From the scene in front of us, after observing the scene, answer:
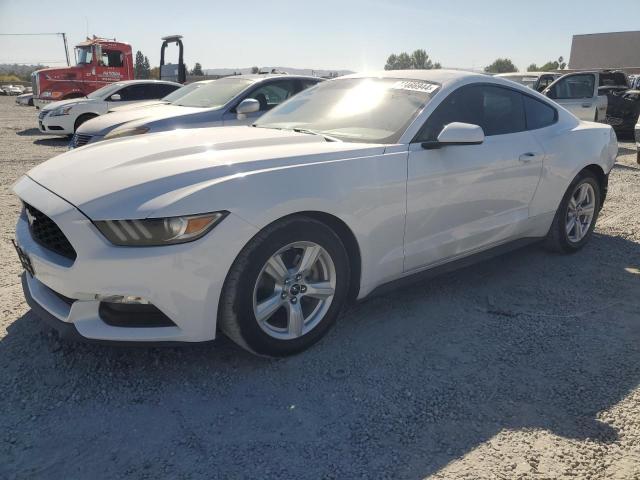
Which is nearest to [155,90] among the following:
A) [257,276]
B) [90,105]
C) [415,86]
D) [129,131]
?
[90,105]

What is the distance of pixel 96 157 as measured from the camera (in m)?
3.03

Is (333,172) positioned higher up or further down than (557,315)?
higher up

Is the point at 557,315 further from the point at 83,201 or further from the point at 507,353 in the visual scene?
the point at 83,201

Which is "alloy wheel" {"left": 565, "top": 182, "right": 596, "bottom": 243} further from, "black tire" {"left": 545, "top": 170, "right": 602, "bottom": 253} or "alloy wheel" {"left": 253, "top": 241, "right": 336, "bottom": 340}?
"alloy wheel" {"left": 253, "top": 241, "right": 336, "bottom": 340}

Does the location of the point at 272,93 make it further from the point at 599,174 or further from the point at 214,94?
the point at 599,174

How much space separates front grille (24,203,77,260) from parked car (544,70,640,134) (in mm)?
10609

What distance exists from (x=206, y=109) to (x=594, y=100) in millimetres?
8013

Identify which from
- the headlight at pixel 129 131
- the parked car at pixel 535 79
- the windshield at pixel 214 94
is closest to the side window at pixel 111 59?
the windshield at pixel 214 94

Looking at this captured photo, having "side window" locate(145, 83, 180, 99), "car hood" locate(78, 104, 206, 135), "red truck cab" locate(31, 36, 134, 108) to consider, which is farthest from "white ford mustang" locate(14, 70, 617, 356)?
"red truck cab" locate(31, 36, 134, 108)

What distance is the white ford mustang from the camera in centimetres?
244

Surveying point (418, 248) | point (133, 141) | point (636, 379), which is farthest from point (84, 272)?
point (636, 379)

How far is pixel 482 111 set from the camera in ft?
12.5

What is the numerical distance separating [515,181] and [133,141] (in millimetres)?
2635

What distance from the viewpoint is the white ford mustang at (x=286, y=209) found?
244 cm
